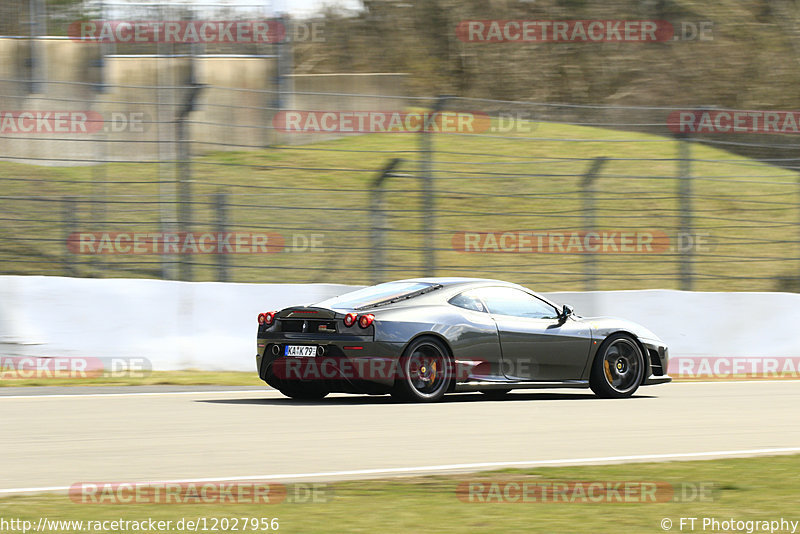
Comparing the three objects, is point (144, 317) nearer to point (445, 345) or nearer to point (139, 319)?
point (139, 319)

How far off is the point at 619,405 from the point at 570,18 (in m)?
22.1

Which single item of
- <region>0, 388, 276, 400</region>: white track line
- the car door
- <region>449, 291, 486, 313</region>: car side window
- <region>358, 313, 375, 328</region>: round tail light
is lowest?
<region>0, 388, 276, 400</region>: white track line

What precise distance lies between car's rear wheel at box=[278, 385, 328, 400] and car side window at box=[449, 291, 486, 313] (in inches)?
58.8

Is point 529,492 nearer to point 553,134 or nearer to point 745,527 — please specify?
point 745,527

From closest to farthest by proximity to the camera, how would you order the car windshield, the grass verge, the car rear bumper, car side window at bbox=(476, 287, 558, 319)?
the grass verge
the car rear bumper
the car windshield
car side window at bbox=(476, 287, 558, 319)

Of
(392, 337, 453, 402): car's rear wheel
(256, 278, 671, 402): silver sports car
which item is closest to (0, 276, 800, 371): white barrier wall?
(256, 278, 671, 402): silver sports car

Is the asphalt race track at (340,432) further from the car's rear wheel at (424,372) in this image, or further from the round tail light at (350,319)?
the round tail light at (350,319)

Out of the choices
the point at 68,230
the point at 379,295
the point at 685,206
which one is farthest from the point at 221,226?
the point at 685,206

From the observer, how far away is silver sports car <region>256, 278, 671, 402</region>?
1117 cm

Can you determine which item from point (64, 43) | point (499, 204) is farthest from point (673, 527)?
point (64, 43)

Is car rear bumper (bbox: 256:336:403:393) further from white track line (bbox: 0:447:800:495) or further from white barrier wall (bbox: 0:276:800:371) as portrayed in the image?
white barrier wall (bbox: 0:276:800:371)

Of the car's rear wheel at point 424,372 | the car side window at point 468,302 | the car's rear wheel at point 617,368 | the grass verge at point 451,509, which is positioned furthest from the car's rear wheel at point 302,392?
the grass verge at point 451,509

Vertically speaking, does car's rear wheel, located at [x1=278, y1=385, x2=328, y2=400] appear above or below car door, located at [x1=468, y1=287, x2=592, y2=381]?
below

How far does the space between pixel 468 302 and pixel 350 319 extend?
1424 millimetres
